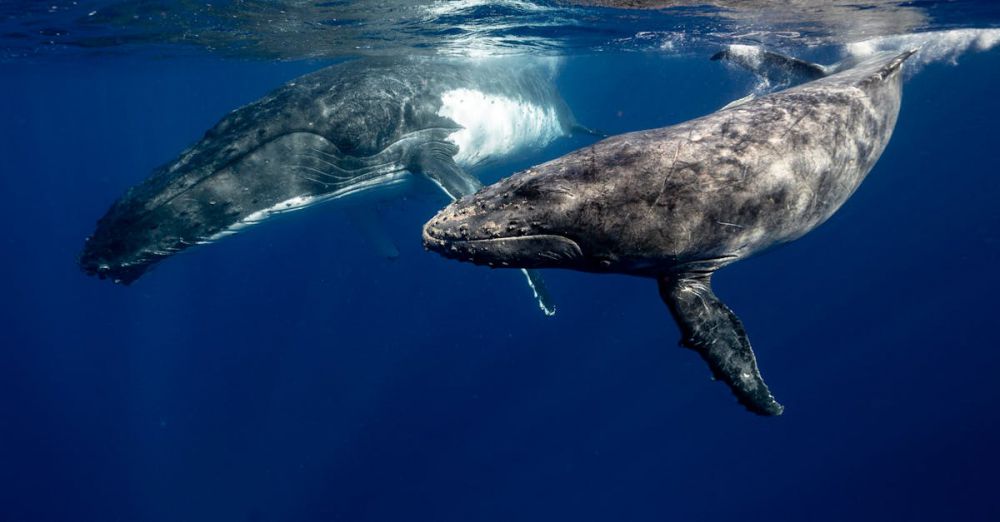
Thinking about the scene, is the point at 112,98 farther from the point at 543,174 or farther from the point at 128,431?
the point at 543,174

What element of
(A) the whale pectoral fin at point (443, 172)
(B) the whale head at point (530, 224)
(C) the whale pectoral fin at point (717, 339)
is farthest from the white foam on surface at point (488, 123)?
(C) the whale pectoral fin at point (717, 339)

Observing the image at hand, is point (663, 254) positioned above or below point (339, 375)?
above

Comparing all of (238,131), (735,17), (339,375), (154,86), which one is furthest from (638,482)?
(154,86)

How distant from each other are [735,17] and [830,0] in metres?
2.78

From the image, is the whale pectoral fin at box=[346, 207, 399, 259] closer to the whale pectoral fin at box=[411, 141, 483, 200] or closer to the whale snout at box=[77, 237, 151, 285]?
the whale pectoral fin at box=[411, 141, 483, 200]

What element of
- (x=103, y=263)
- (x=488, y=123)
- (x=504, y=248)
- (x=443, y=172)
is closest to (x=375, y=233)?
(x=488, y=123)

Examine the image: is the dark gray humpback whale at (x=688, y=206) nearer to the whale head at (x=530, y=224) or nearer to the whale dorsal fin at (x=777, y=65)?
the whale head at (x=530, y=224)

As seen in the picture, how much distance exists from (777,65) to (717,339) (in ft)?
19.0

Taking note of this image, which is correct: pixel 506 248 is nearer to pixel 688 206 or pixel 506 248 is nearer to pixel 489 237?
pixel 489 237

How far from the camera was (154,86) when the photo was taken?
44.6 m

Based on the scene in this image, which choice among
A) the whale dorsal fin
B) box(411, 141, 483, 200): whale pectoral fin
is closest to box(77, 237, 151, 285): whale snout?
box(411, 141, 483, 200): whale pectoral fin

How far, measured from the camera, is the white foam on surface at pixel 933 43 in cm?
2098

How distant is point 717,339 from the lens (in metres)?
4.21

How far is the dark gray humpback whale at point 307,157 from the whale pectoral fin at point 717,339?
2.69 m
